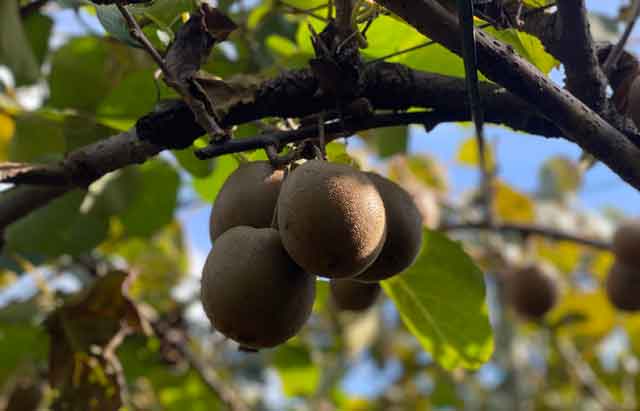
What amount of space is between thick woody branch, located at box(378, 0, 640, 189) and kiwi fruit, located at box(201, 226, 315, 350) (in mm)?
287

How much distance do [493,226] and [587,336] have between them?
1.43 meters

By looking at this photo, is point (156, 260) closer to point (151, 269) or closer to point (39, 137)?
point (151, 269)

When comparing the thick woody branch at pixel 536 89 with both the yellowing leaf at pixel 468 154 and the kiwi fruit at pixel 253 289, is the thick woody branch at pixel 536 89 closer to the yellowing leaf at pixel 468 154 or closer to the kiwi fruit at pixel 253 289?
the kiwi fruit at pixel 253 289

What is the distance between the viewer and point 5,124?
8.64 feet

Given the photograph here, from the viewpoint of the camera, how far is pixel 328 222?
0.85 meters

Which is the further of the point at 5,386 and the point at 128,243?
the point at 128,243

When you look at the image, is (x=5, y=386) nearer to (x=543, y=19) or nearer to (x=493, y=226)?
(x=493, y=226)

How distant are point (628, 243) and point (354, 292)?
126 cm

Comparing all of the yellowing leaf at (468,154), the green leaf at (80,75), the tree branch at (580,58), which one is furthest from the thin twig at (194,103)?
the yellowing leaf at (468,154)

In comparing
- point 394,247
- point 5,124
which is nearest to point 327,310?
point 5,124

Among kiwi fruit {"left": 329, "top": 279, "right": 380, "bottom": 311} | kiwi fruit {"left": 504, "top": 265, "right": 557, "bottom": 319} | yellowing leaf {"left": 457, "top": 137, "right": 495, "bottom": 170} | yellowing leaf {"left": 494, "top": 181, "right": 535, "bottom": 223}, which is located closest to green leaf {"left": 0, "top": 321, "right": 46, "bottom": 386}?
kiwi fruit {"left": 329, "top": 279, "right": 380, "bottom": 311}

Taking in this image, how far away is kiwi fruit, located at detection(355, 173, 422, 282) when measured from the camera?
95 cm

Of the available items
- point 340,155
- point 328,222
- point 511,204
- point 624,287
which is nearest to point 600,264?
point 511,204

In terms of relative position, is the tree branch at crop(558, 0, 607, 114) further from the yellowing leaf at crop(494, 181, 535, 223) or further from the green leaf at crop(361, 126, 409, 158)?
the yellowing leaf at crop(494, 181, 535, 223)
